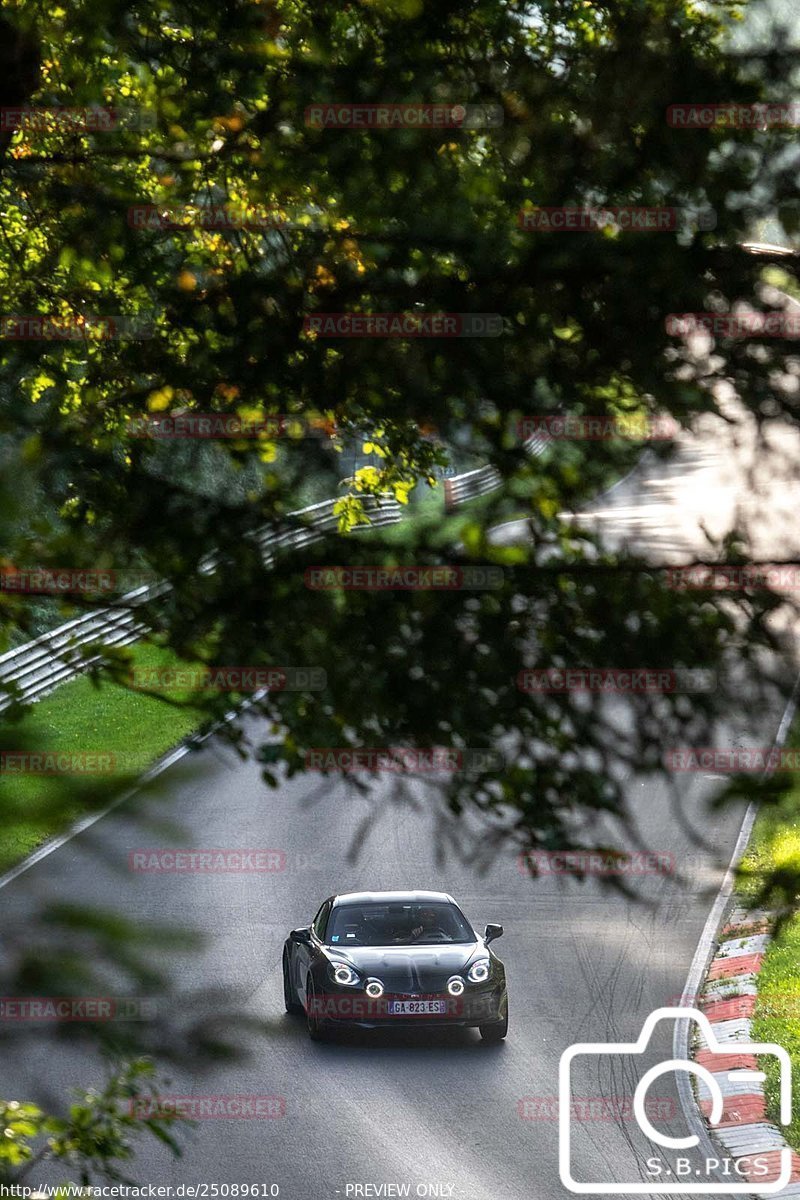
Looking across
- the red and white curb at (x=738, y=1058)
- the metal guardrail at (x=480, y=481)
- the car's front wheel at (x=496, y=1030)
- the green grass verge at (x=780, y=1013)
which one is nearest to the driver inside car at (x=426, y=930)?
the car's front wheel at (x=496, y=1030)

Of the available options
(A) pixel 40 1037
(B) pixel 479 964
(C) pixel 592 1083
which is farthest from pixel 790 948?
(A) pixel 40 1037

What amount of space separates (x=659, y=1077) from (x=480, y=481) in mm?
8349

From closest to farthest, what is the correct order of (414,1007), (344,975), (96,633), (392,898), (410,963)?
(96,633) → (344,975) → (410,963) → (414,1007) → (392,898)

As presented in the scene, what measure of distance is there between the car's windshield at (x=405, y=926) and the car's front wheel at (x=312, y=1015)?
1.41 feet

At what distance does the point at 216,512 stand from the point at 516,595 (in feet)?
2.50

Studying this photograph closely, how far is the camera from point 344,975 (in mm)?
9406

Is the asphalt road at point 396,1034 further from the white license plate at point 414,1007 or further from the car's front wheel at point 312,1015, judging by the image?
the white license plate at point 414,1007

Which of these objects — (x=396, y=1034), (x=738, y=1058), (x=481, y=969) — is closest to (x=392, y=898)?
(x=481, y=969)

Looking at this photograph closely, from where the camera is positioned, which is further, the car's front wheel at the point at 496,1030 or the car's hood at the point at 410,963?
the car's front wheel at the point at 496,1030

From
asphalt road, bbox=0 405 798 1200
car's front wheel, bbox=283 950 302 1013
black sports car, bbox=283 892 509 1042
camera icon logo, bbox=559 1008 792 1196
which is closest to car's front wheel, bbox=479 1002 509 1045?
black sports car, bbox=283 892 509 1042

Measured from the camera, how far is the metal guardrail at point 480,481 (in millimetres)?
3205

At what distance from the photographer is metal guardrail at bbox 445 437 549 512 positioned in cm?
321

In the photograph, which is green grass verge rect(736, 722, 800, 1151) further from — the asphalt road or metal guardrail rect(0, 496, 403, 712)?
metal guardrail rect(0, 496, 403, 712)

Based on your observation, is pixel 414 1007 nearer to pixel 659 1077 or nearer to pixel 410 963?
pixel 410 963
